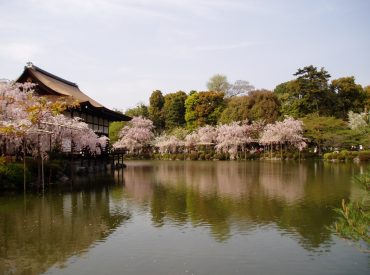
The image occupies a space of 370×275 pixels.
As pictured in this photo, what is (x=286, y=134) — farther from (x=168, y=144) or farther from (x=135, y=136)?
(x=135, y=136)

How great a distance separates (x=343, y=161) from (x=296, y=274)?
3652cm

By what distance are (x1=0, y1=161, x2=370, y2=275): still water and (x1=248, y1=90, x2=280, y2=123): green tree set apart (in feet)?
122

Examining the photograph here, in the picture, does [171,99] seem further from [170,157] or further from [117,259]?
[117,259]

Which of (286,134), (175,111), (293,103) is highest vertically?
(175,111)

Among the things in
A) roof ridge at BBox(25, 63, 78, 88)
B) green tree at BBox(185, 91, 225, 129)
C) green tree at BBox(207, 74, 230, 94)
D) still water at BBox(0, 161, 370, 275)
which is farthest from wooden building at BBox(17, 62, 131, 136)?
green tree at BBox(207, 74, 230, 94)

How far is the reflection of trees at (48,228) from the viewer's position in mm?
8445

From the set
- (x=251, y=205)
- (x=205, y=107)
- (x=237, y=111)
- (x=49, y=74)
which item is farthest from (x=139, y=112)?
(x=251, y=205)

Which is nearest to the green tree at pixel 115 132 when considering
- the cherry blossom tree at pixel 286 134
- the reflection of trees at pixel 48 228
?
the cherry blossom tree at pixel 286 134

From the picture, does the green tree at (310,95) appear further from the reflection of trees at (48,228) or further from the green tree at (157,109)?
the reflection of trees at (48,228)

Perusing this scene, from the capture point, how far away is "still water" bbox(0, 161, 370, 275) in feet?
26.1

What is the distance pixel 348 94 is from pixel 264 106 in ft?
44.0

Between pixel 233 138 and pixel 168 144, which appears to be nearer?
pixel 233 138

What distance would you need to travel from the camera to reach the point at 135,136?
58.3 metres

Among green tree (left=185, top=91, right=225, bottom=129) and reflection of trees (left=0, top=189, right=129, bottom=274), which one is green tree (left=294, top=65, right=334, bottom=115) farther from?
reflection of trees (left=0, top=189, right=129, bottom=274)
